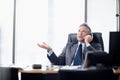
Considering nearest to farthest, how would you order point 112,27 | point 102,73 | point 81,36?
point 102,73 < point 81,36 < point 112,27

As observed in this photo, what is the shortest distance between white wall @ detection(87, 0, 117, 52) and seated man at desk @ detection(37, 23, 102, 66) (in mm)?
1726

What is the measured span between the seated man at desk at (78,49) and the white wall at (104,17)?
1726mm

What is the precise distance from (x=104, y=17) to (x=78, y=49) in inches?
79.8

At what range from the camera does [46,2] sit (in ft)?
17.0

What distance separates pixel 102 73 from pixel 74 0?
366 cm

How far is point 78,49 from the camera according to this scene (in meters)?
3.31

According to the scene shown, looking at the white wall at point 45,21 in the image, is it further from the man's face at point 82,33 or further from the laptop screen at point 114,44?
the laptop screen at point 114,44

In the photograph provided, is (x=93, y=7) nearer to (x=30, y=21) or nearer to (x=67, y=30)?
(x=67, y=30)

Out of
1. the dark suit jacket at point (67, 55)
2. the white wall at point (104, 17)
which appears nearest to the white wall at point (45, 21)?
the white wall at point (104, 17)

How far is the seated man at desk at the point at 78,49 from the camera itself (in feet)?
10.6

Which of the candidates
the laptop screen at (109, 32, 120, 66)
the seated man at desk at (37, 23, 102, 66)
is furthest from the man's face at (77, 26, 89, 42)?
the laptop screen at (109, 32, 120, 66)

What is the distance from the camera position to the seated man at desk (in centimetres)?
324

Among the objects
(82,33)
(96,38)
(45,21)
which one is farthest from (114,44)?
(45,21)

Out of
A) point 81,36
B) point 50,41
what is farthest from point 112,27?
point 81,36
